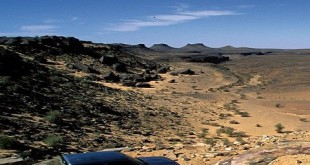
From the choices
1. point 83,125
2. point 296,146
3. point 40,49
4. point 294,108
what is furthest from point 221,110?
point 40,49

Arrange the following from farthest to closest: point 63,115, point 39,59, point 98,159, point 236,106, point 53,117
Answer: point 39,59 → point 236,106 → point 63,115 → point 53,117 → point 98,159

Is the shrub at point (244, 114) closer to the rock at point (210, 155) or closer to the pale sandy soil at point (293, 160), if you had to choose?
the rock at point (210, 155)

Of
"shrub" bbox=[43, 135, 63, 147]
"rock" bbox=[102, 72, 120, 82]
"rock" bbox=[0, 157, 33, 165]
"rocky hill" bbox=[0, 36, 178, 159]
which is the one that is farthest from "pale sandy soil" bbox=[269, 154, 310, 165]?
"rock" bbox=[102, 72, 120, 82]

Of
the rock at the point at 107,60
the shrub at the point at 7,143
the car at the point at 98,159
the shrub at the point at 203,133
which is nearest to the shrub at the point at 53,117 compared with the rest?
the shrub at the point at 7,143

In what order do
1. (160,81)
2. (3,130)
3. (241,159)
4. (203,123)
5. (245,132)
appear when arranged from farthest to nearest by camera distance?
(160,81) → (203,123) → (245,132) → (3,130) → (241,159)

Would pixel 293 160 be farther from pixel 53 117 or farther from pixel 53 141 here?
pixel 53 117

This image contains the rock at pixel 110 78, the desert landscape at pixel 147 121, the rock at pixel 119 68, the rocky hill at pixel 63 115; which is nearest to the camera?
the desert landscape at pixel 147 121

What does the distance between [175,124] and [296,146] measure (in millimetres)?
14761

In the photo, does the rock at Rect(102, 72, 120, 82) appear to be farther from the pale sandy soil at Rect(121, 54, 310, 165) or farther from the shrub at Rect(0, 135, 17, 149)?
the shrub at Rect(0, 135, 17, 149)

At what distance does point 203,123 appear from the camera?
26.7 metres

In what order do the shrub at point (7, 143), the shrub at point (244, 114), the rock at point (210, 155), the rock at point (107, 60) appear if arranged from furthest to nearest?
the rock at point (107, 60)
the shrub at point (244, 114)
the shrub at point (7, 143)
the rock at point (210, 155)

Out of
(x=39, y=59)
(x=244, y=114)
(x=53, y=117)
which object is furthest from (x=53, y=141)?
(x=39, y=59)

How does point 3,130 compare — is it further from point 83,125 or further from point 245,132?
point 245,132

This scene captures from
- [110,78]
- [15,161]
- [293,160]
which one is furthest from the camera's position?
[110,78]
